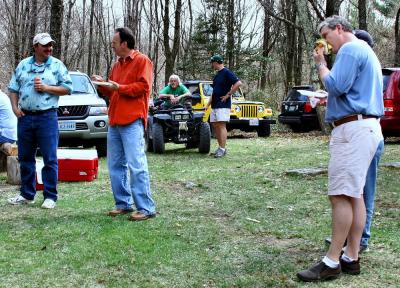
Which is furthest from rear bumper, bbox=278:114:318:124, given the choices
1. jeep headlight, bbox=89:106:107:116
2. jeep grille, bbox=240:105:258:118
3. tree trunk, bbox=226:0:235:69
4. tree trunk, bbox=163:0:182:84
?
tree trunk, bbox=226:0:235:69

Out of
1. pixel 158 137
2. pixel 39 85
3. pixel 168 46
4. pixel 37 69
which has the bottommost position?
pixel 158 137

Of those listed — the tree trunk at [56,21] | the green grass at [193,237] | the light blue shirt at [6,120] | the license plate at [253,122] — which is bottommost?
the green grass at [193,237]

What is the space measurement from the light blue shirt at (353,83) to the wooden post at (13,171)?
4994 mm

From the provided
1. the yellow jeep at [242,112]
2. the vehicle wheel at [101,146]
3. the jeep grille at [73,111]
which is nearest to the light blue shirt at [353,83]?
the jeep grille at [73,111]

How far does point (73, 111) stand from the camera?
10.3 metres

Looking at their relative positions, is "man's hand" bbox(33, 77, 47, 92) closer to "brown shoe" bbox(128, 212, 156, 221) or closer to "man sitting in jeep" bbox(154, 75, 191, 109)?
"brown shoe" bbox(128, 212, 156, 221)

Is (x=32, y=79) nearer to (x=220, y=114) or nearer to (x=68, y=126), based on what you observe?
(x=68, y=126)

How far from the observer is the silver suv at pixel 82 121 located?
10195 millimetres

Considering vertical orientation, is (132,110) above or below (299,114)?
above

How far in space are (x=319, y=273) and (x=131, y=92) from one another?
244 cm

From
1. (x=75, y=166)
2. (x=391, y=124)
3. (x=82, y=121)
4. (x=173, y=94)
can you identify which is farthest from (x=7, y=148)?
(x=391, y=124)

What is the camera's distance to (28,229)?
498cm

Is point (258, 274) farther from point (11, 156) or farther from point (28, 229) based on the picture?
point (11, 156)

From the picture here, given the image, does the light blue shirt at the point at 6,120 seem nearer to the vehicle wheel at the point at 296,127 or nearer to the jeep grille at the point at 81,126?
the jeep grille at the point at 81,126
